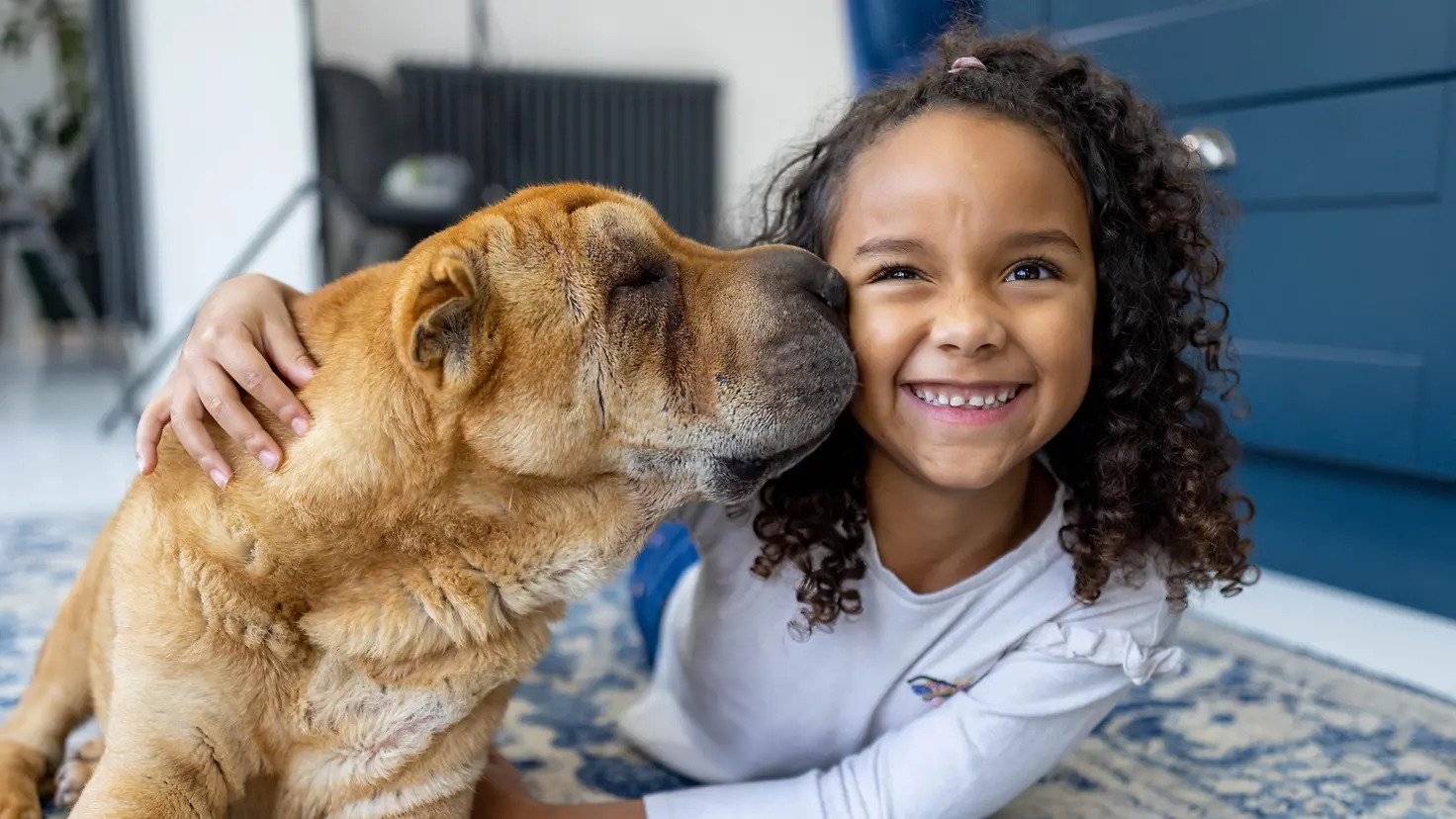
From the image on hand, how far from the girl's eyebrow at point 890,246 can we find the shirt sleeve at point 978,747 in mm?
437

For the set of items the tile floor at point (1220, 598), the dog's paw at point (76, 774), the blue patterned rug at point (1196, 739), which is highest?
the dog's paw at point (76, 774)

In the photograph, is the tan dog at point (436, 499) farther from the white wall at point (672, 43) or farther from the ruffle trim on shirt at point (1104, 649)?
the white wall at point (672, 43)

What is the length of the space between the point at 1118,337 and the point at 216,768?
3.28 ft

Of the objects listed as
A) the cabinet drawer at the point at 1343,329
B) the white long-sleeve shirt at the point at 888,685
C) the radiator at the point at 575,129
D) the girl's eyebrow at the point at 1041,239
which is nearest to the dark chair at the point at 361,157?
the radiator at the point at 575,129

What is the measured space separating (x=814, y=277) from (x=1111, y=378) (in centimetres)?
42

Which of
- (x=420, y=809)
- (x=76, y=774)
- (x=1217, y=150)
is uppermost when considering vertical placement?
(x=1217, y=150)

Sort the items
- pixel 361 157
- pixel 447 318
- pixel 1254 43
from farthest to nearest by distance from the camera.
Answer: pixel 361 157
pixel 1254 43
pixel 447 318

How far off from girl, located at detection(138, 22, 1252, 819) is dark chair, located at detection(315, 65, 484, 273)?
98.6 inches

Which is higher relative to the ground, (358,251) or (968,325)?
Result: (968,325)

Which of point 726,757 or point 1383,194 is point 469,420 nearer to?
point 726,757

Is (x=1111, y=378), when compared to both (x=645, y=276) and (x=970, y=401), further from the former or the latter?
(x=645, y=276)

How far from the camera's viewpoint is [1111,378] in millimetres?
1236

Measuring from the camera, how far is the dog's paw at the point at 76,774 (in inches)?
46.3

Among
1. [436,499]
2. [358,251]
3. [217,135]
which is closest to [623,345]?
[436,499]
